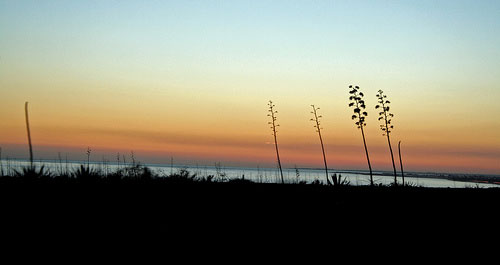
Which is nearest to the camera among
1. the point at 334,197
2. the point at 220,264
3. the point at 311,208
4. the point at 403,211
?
the point at 220,264

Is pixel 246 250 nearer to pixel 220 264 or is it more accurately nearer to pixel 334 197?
pixel 220 264

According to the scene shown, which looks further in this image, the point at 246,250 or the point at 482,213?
the point at 482,213

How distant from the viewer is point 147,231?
7.95 m

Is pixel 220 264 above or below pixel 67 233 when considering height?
below

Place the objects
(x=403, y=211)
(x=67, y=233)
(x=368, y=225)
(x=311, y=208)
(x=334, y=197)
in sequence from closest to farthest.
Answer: (x=67, y=233)
(x=368, y=225)
(x=311, y=208)
(x=403, y=211)
(x=334, y=197)

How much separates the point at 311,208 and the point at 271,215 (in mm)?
1467

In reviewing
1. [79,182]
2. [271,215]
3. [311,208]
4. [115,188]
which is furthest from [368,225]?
[79,182]

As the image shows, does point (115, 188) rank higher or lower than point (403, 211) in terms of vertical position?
higher

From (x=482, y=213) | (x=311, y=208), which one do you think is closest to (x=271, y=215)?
(x=311, y=208)

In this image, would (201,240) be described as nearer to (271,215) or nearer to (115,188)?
(271,215)

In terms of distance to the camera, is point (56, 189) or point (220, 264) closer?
point (220, 264)

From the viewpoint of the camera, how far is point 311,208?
1112 cm

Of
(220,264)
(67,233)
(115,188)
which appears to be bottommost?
(220,264)

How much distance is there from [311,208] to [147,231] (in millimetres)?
4761
